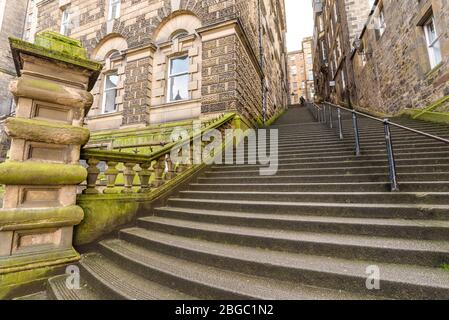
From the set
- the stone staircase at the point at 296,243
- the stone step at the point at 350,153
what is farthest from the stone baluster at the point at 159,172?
the stone step at the point at 350,153

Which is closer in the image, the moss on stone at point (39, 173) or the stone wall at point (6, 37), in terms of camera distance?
the moss on stone at point (39, 173)

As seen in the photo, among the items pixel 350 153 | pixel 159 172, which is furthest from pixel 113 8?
pixel 350 153

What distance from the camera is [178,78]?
10.3 metres

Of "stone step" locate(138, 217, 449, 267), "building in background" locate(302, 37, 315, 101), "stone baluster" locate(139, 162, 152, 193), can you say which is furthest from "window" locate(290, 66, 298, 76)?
"stone step" locate(138, 217, 449, 267)

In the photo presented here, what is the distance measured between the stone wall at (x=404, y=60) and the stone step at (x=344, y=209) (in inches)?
299

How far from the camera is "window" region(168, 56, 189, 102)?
33.0ft

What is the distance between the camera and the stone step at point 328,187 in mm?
3510

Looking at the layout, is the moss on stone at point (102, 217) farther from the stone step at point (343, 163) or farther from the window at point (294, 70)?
the window at point (294, 70)

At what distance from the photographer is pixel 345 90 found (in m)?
20.5

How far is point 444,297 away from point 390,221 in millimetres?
1168

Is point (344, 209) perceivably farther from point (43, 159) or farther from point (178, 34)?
point (178, 34)

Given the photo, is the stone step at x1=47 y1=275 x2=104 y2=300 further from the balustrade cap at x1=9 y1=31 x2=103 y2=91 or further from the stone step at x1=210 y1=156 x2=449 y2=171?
the stone step at x1=210 y1=156 x2=449 y2=171
